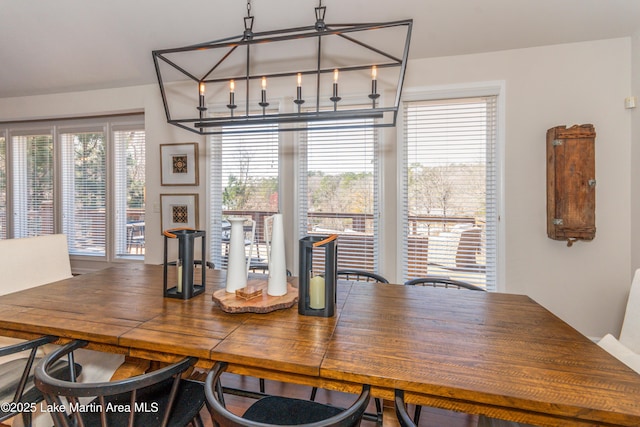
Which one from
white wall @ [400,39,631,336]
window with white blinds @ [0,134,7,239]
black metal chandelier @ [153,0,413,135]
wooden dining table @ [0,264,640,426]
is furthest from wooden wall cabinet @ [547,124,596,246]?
window with white blinds @ [0,134,7,239]

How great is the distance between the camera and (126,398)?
1.33 meters

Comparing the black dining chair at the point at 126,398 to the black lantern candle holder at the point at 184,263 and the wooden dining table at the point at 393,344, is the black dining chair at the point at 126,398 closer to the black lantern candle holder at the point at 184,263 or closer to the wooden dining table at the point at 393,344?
the wooden dining table at the point at 393,344

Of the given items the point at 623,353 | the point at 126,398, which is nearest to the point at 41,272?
the point at 126,398

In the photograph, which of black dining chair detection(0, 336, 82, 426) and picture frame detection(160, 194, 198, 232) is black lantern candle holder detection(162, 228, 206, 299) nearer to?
black dining chair detection(0, 336, 82, 426)

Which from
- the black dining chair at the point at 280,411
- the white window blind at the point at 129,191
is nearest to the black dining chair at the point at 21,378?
the black dining chair at the point at 280,411

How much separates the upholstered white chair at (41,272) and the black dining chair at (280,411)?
1.03m

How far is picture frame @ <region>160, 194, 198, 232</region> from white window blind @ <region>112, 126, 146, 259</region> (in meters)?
0.97

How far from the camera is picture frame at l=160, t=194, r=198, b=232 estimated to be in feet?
11.6

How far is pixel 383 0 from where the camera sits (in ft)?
Answer: 7.70

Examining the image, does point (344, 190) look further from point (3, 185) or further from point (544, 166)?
point (3, 185)

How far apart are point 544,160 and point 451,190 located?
0.78 metres

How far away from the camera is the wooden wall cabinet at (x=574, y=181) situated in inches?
95.4

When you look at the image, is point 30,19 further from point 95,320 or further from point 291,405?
point 291,405

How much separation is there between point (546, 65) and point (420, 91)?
1.04 metres
